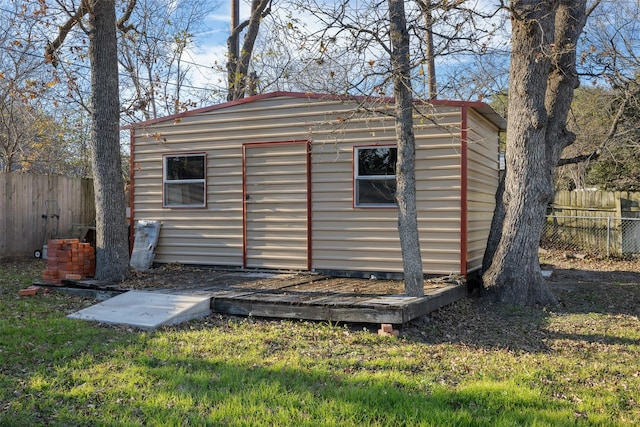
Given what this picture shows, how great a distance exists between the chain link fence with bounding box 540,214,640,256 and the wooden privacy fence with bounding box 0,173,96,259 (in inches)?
472

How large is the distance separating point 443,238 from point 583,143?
9.77 meters

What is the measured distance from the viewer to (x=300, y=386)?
4.01 meters

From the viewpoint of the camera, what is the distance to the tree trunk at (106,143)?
26.9ft

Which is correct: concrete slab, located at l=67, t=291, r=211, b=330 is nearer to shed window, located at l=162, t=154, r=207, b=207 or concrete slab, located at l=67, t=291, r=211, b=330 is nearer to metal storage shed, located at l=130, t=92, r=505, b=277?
metal storage shed, located at l=130, t=92, r=505, b=277

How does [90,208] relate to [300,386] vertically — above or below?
above

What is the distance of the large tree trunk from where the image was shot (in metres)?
7.53

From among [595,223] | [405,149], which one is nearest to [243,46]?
[595,223]

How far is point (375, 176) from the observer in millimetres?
8367

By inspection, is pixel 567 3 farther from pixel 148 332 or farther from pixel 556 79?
pixel 148 332

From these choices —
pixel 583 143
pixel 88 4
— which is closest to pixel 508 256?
pixel 88 4

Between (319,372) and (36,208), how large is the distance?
1022cm

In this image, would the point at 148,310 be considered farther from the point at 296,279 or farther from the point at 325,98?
the point at 325,98

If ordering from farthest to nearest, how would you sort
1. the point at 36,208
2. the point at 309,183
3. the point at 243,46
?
the point at 243,46 → the point at 36,208 → the point at 309,183

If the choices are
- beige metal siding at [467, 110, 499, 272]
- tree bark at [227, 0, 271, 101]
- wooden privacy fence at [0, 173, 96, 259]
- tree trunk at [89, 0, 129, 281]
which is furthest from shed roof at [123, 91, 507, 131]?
tree bark at [227, 0, 271, 101]
